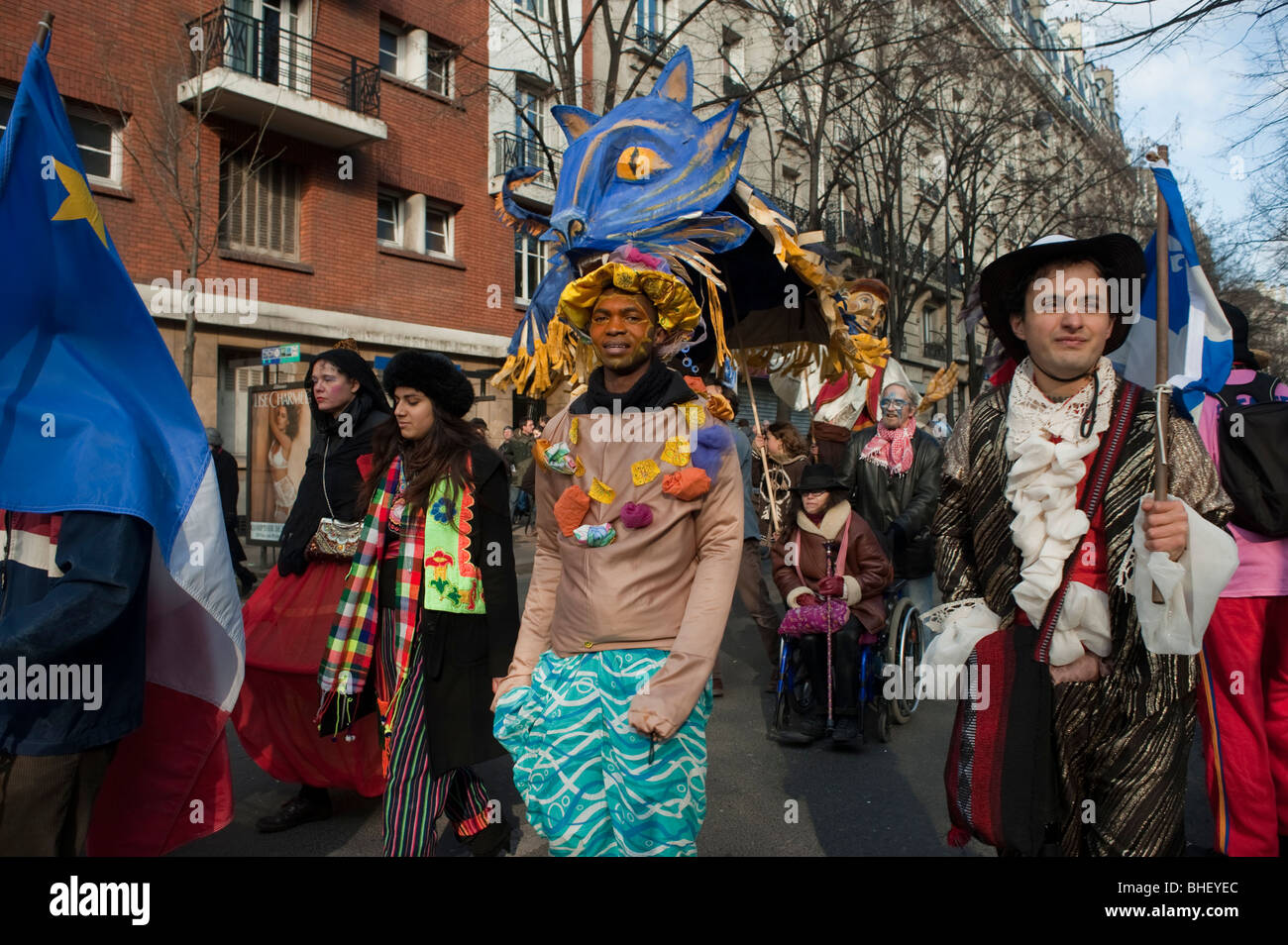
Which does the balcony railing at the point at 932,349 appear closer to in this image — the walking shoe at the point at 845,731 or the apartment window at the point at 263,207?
the apartment window at the point at 263,207

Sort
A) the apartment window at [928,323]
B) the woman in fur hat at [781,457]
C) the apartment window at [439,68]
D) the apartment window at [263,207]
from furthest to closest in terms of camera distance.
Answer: the apartment window at [928,323]
the apartment window at [439,68]
the apartment window at [263,207]
the woman in fur hat at [781,457]

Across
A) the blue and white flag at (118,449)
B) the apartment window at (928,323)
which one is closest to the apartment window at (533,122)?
the blue and white flag at (118,449)

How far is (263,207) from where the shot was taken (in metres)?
16.2

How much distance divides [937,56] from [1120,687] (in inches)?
605

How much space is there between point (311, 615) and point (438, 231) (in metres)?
16.5

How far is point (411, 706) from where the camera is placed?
137 inches

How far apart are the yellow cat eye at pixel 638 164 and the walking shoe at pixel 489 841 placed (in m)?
2.65

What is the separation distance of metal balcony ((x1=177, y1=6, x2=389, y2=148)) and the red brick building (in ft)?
0.11

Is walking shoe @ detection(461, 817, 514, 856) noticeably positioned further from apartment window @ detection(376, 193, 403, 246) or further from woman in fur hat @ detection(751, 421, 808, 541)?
apartment window @ detection(376, 193, 403, 246)

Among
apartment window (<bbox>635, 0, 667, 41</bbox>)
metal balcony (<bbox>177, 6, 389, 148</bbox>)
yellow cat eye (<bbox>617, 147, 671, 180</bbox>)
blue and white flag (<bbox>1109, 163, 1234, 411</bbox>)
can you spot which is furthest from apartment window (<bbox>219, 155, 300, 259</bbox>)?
blue and white flag (<bbox>1109, 163, 1234, 411</bbox>)

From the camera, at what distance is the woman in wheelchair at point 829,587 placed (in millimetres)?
5543

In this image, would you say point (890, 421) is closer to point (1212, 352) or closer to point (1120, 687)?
point (1212, 352)

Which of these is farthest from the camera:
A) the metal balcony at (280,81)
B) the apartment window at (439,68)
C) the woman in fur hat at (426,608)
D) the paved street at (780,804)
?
the apartment window at (439,68)

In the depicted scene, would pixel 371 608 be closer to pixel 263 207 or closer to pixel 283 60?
pixel 263 207
